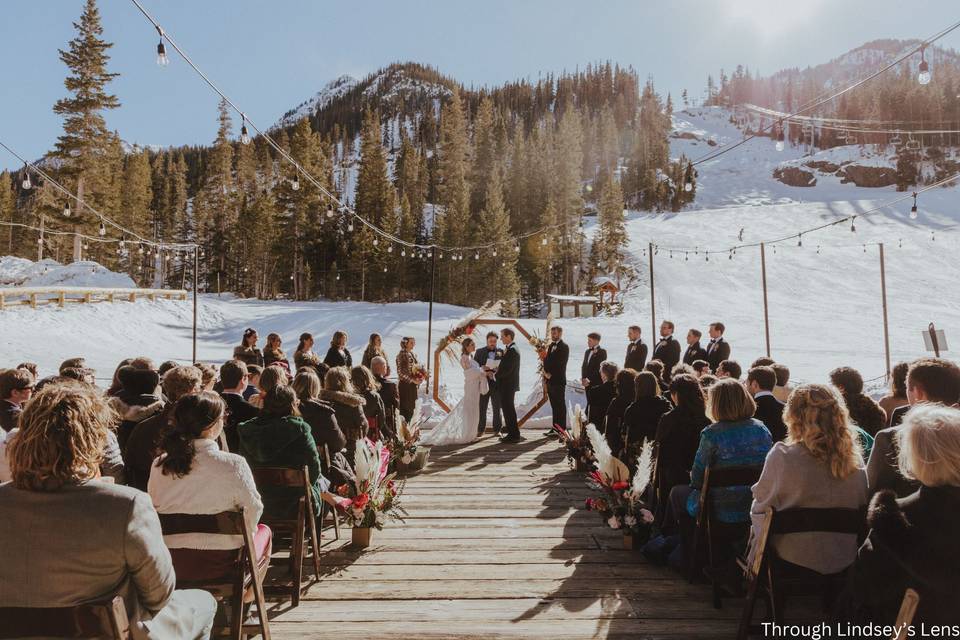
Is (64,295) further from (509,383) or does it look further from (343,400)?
(343,400)

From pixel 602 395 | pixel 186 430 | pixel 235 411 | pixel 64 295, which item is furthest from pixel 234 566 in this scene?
pixel 64 295

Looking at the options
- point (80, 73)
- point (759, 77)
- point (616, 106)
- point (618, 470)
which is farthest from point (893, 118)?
point (618, 470)

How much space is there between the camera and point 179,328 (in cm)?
2919

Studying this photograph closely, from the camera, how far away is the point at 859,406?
4273 mm

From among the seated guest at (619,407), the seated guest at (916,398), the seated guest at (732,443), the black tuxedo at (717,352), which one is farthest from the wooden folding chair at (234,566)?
the black tuxedo at (717,352)

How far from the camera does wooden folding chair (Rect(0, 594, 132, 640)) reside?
1.87 m

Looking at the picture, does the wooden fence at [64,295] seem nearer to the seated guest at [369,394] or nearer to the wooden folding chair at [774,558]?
the seated guest at [369,394]

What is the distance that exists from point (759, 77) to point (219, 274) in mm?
177053

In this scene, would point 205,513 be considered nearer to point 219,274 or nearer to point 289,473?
point 289,473

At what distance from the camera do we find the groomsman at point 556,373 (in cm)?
1013

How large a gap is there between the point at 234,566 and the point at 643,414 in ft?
12.8

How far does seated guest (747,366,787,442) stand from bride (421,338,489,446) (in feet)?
18.5

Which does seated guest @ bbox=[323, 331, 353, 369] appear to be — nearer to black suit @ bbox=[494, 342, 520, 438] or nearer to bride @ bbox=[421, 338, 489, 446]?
bride @ bbox=[421, 338, 489, 446]

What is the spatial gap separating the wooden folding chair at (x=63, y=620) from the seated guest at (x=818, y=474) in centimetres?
298
